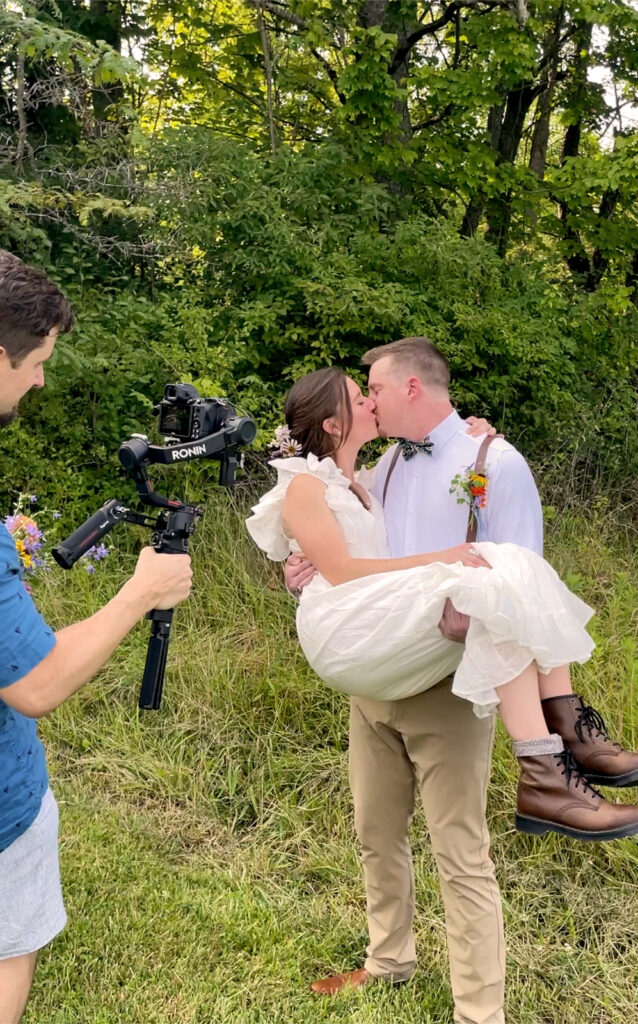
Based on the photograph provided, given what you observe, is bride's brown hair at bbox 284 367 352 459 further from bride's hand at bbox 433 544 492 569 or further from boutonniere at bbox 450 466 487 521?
bride's hand at bbox 433 544 492 569

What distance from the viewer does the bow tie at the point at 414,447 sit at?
297 cm

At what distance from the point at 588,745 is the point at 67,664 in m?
1.53

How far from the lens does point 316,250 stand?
753 centimetres

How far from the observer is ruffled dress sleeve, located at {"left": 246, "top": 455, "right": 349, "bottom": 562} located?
9.46 feet

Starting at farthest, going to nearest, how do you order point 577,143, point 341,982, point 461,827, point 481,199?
1. point 577,143
2. point 481,199
3. point 341,982
4. point 461,827

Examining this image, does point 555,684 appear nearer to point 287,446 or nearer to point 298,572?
point 298,572

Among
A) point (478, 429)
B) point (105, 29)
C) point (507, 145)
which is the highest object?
point (105, 29)

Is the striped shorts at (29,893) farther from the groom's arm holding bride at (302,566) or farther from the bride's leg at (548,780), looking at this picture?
the bride's leg at (548,780)

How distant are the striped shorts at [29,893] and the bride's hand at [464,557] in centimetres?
129

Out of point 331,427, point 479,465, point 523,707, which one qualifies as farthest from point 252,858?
point 479,465

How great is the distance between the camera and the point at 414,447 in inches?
118

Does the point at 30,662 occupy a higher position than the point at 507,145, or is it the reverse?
the point at 507,145

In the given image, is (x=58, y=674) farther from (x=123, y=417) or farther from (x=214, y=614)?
(x=123, y=417)

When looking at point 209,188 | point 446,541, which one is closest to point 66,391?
point 209,188
